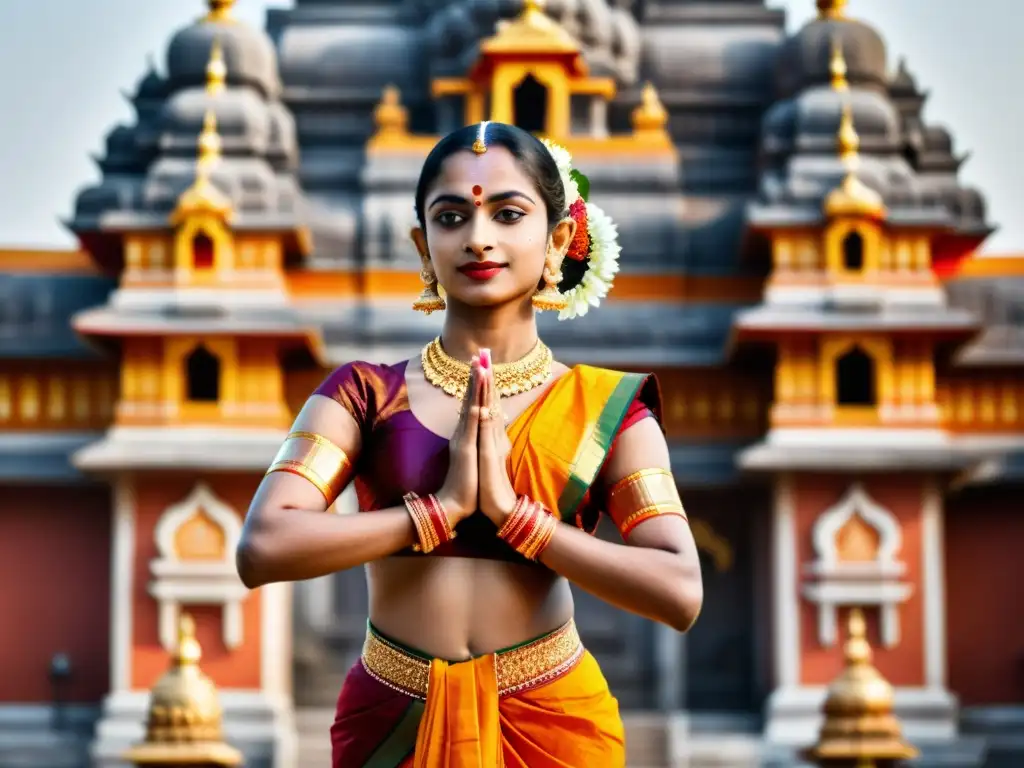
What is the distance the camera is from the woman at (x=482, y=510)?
3600 mm

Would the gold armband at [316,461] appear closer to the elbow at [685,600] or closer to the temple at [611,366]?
the elbow at [685,600]

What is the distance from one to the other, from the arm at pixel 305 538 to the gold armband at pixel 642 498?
0.40 metres

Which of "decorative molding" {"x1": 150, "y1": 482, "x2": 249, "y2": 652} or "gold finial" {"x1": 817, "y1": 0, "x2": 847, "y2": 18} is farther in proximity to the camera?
"gold finial" {"x1": 817, "y1": 0, "x2": 847, "y2": 18}

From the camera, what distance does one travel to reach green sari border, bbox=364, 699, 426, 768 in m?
3.77

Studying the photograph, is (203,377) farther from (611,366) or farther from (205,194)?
(611,366)

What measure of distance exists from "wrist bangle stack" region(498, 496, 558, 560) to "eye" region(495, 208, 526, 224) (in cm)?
57

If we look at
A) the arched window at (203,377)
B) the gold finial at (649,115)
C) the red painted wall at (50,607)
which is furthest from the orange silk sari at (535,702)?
the gold finial at (649,115)

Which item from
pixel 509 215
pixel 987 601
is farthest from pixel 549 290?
pixel 987 601

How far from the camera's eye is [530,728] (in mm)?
3748

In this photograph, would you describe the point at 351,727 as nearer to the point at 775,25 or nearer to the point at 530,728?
the point at 530,728

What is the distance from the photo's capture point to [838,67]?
17.7 metres

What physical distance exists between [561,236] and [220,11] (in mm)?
15206

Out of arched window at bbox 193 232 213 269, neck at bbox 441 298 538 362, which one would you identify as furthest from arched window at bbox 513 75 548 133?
neck at bbox 441 298 538 362

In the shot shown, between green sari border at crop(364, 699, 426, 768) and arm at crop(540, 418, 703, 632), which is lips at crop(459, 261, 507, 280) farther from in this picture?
A: green sari border at crop(364, 699, 426, 768)
